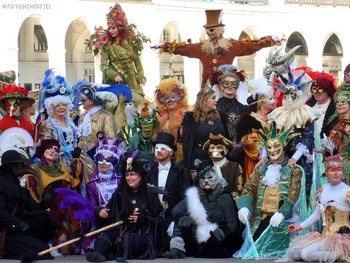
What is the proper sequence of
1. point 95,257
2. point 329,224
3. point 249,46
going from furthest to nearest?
point 249,46 → point 95,257 → point 329,224

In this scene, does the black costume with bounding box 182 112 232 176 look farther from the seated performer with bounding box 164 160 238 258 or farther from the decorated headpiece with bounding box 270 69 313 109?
the seated performer with bounding box 164 160 238 258

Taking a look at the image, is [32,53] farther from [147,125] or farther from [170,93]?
[147,125]

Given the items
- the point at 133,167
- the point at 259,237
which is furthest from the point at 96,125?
the point at 259,237

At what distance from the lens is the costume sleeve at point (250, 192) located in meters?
11.0

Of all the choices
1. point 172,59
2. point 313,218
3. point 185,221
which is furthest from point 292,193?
point 172,59

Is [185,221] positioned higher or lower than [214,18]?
lower

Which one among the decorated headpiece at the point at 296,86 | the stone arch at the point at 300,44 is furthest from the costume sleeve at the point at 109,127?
the stone arch at the point at 300,44

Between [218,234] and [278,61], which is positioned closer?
[218,234]

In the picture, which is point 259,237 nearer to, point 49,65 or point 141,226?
point 141,226

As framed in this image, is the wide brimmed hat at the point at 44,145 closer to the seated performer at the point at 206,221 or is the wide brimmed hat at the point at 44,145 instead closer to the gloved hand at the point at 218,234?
the seated performer at the point at 206,221

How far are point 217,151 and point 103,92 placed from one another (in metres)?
2.25

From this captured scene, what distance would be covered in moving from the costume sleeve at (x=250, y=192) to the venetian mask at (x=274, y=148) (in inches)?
9.8

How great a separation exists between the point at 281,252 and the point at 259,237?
25cm

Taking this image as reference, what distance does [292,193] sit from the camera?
10859 millimetres
